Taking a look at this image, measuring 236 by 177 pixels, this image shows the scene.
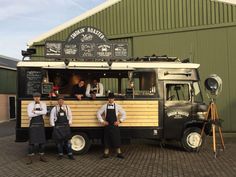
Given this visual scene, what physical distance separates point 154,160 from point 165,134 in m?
1.34

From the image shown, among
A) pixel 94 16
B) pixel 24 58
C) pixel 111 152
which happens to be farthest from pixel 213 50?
pixel 24 58

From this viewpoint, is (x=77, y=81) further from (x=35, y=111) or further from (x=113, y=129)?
(x=113, y=129)

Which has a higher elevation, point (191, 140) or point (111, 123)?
point (111, 123)

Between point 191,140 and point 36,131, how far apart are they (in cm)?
472

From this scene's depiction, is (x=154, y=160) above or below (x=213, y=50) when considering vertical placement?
below

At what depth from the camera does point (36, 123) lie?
11.0 m

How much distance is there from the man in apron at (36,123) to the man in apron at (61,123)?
0.32 m

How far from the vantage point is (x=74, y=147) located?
12.0m

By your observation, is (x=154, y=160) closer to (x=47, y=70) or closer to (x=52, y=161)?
(x=52, y=161)

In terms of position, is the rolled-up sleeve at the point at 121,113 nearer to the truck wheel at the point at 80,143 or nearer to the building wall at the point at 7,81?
the truck wheel at the point at 80,143

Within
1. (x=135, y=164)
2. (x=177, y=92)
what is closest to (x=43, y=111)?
(x=135, y=164)

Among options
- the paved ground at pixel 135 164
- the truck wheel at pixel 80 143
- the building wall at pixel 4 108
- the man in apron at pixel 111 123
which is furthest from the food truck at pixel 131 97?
the building wall at pixel 4 108

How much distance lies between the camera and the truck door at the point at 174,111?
1206 centimetres

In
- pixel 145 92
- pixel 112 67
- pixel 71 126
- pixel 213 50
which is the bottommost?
pixel 71 126
